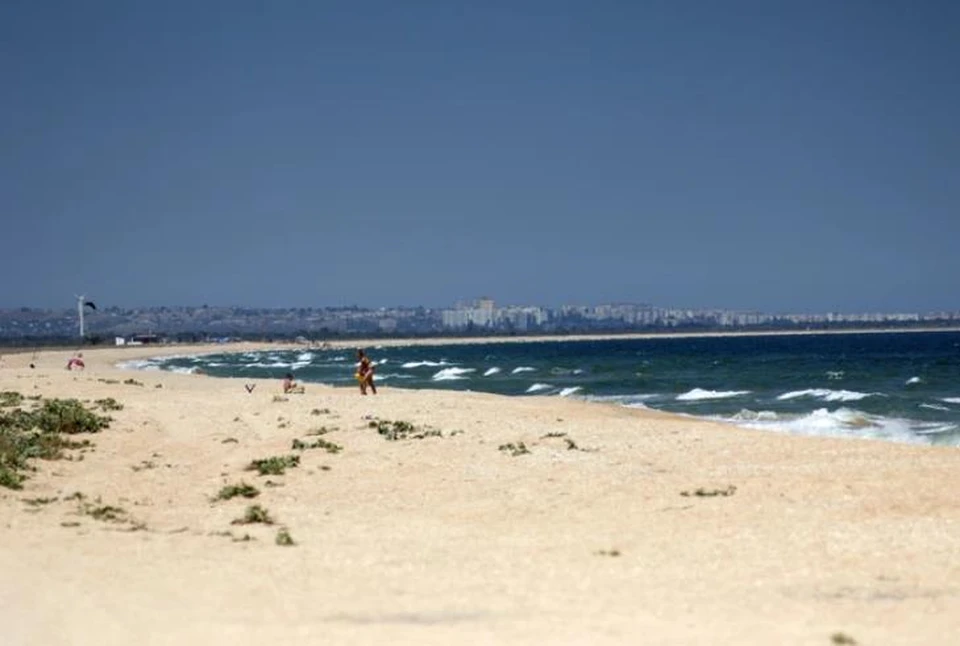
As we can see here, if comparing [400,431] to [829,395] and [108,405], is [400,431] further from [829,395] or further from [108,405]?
[829,395]

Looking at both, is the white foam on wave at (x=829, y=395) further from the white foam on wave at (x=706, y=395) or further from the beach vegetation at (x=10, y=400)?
the beach vegetation at (x=10, y=400)

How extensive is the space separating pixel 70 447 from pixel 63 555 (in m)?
9.31

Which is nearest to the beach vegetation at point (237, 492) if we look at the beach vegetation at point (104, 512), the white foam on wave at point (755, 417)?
the beach vegetation at point (104, 512)

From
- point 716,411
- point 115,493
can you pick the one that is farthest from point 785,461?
point 716,411

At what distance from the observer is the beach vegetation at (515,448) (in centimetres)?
1900

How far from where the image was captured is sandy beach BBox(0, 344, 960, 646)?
8719 mm

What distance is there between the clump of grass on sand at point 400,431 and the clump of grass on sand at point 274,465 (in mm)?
2874

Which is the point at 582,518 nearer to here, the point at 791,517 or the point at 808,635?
the point at 791,517

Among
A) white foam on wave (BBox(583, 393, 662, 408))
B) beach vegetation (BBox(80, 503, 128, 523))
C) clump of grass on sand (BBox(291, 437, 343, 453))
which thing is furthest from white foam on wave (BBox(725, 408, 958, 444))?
beach vegetation (BBox(80, 503, 128, 523))

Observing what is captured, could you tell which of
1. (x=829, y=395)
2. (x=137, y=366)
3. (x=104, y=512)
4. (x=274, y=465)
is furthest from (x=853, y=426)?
(x=137, y=366)

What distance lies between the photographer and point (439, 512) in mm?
14289

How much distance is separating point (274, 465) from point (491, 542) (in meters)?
6.50

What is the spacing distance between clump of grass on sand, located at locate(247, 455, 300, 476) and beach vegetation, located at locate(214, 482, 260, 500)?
61.1 inches

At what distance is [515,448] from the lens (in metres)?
19.6
